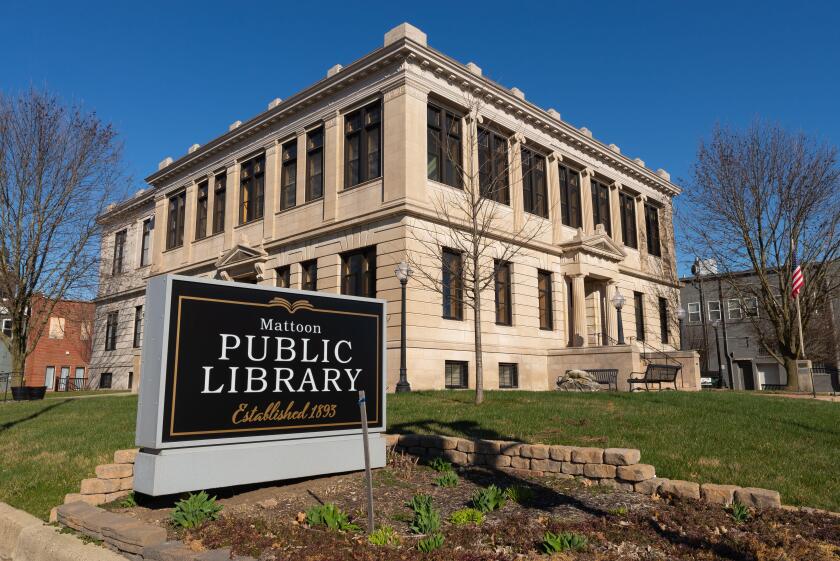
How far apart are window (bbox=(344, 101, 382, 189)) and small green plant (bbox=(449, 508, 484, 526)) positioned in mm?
19685

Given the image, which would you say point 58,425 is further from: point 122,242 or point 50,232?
point 122,242

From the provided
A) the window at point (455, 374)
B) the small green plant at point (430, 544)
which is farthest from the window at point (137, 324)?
the small green plant at point (430, 544)

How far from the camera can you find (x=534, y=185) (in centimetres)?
2916

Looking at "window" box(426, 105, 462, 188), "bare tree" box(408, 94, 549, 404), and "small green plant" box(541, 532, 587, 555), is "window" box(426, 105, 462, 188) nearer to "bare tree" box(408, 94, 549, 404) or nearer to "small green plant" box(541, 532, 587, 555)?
"bare tree" box(408, 94, 549, 404)

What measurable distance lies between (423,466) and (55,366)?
5509cm

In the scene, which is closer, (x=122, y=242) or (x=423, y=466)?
(x=423, y=466)

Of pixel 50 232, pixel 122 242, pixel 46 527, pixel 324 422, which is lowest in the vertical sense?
pixel 46 527

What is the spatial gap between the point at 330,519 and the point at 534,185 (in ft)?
82.6

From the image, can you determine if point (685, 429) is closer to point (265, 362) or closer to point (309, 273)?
point (265, 362)

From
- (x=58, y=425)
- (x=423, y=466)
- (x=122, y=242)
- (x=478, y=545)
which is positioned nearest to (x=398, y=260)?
(x=58, y=425)

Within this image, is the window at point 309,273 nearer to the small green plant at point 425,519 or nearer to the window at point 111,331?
the small green plant at point 425,519

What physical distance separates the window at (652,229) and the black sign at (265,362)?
108 ft

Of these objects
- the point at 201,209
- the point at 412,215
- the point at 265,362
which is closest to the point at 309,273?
the point at 412,215

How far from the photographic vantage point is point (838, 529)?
5.22 meters
